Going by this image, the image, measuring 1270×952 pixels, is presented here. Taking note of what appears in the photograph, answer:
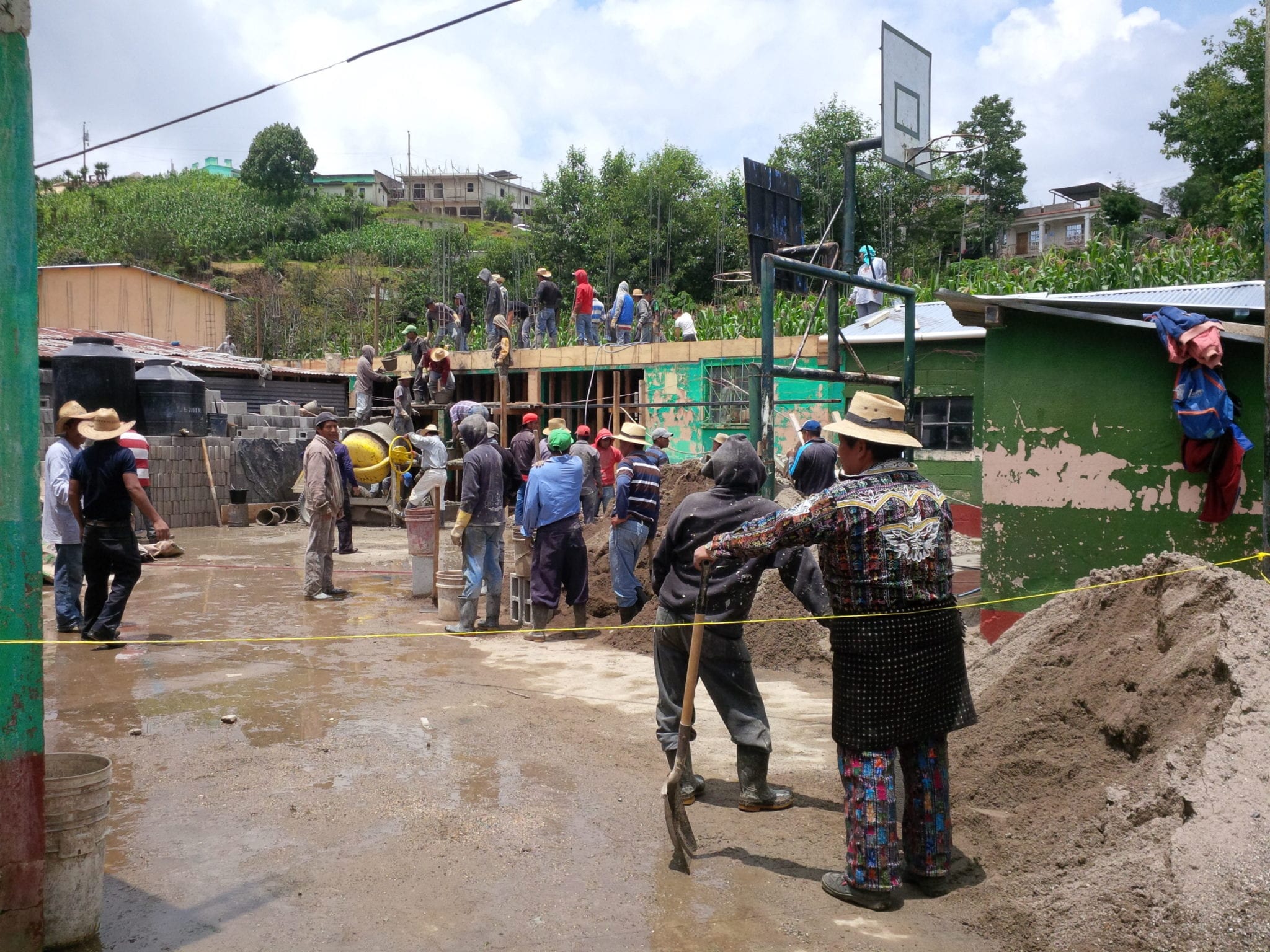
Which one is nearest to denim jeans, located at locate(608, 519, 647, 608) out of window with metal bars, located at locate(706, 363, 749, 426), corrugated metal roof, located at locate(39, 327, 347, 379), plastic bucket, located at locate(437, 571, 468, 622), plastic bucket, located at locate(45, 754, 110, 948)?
plastic bucket, located at locate(437, 571, 468, 622)

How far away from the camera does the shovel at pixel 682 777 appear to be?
425 centimetres

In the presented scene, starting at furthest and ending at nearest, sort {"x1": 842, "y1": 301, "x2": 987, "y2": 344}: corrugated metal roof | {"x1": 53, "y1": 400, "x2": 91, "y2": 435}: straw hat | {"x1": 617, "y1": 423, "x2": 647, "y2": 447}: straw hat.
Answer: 1. {"x1": 842, "y1": 301, "x2": 987, "y2": 344}: corrugated metal roof
2. {"x1": 617, "y1": 423, "x2": 647, "y2": 447}: straw hat
3. {"x1": 53, "y1": 400, "x2": 91, "y2": 435}: straw hat

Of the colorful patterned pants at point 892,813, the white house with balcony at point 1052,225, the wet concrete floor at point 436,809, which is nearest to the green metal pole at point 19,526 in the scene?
the wet concrete floor at point 436,809

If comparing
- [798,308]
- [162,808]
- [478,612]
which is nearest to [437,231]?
[798,308]

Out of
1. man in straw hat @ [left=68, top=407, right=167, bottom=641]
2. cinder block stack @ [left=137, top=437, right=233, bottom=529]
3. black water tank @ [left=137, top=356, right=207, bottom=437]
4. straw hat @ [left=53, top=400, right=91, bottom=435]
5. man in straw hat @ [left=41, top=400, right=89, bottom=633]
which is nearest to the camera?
man in straw hat @ [left=68, top=407, right=167, bottom=641]

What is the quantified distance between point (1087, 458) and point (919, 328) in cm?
816

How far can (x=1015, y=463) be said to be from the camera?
316 inches

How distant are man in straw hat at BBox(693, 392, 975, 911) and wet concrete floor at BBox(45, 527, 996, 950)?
240 millimetres

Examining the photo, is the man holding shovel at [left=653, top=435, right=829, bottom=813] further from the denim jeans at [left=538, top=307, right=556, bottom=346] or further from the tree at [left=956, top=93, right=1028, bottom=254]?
the tree at [left=956, top=93, right=1028, bottom=254]

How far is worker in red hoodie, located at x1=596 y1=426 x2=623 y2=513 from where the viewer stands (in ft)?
45.3

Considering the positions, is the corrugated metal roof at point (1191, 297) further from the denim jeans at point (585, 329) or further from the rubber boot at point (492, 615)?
the denim jeans at point (585, 329)

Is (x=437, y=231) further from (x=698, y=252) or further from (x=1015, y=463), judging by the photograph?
(x=1015, y=463)

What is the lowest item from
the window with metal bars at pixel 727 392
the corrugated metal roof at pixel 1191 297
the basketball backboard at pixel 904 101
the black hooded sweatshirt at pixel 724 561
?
the black hooded sweatshirt at pixel 724 561

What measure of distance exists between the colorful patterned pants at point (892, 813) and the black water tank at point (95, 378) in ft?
56.3
